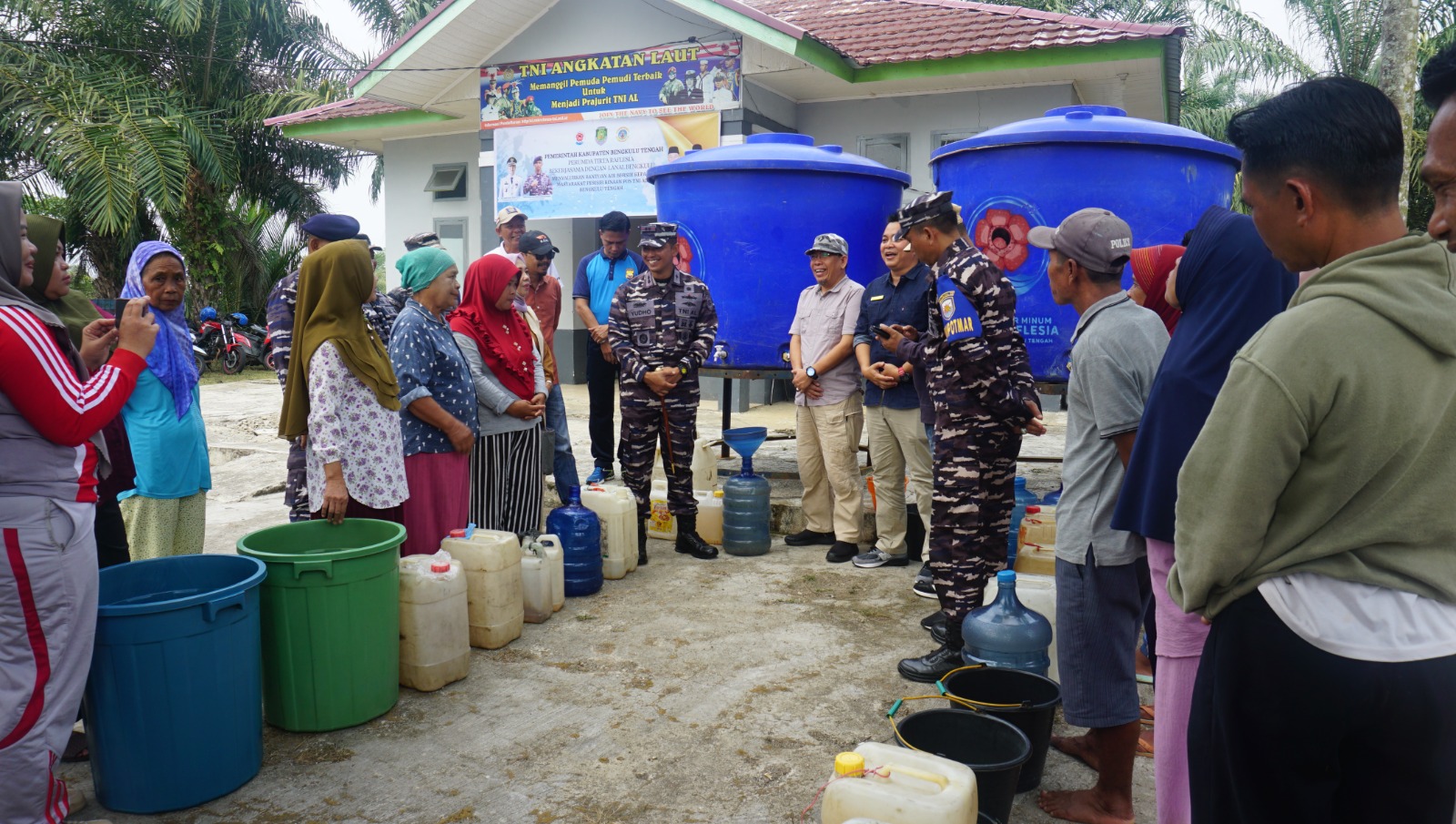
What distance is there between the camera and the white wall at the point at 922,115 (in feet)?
31.6

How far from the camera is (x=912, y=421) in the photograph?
213 inches

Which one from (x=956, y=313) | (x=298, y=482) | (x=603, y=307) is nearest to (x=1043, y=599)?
(x=956, y=313)

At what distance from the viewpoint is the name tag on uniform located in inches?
156

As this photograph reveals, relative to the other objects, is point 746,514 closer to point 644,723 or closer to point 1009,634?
point 644,723

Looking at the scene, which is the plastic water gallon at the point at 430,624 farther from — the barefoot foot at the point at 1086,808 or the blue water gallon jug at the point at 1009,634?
the barefoot foot at the point at 1086,808

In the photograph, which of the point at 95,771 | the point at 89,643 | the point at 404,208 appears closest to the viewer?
the point at 89,643

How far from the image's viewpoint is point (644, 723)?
357 cm

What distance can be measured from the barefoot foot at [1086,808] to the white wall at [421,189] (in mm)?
11310

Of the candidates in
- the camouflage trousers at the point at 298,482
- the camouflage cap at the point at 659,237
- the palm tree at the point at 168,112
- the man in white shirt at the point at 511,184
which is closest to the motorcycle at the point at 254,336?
the palm tree at the point at 168,112

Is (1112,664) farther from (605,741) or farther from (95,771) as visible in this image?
(95,771)

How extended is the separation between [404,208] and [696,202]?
8.54 metres

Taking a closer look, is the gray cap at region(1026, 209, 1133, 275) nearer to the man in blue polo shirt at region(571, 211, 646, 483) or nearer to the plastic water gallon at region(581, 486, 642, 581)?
the plastic water gallon at region(581, 486, 642, 581)

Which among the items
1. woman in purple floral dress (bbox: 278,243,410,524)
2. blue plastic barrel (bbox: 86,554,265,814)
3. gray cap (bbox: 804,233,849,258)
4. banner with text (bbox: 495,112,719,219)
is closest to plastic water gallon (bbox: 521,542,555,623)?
woman in purple floral dress (bbox: 278,243,410,524)

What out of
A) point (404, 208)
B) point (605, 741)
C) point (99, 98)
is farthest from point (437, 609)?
point (99, 98)
